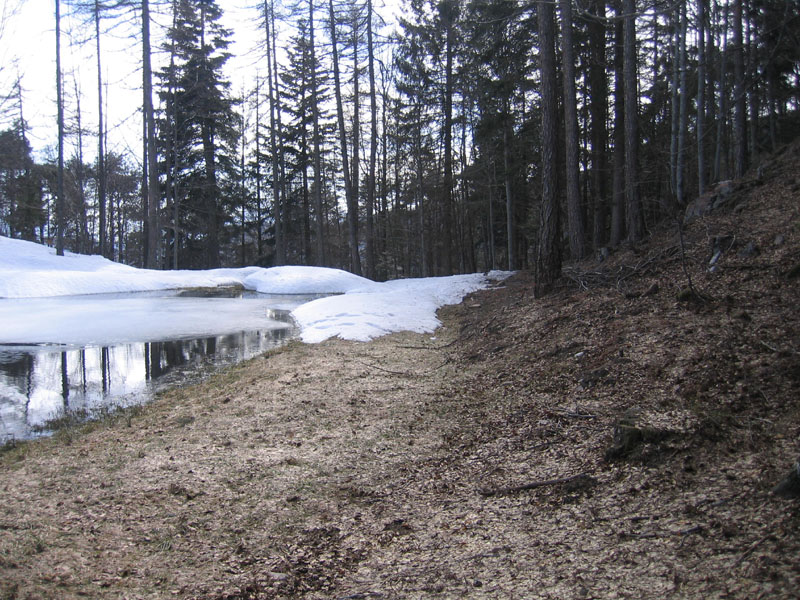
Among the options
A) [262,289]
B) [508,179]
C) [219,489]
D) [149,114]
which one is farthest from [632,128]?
[149,114]

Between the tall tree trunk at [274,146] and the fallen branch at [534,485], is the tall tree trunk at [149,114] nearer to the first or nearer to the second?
the tall tree trunk at [274,146]

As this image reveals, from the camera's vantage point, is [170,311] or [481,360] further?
[170,311]

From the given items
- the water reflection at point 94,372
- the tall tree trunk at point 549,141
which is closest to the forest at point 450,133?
the tall tree trunk at point 549,141

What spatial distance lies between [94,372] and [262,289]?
11.7 metres

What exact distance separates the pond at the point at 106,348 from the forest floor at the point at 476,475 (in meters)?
0.93

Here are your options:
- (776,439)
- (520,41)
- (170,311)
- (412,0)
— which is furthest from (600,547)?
(412,0)

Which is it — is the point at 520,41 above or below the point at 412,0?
below

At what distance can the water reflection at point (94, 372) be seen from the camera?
5469mm

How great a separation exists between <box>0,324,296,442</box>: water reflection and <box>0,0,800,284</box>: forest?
5954mm

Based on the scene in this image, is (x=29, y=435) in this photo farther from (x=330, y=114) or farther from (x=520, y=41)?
(x=330, y=114)

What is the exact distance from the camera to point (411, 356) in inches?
292

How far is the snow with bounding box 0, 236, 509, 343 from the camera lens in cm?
1006

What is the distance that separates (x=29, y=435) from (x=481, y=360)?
199 inches

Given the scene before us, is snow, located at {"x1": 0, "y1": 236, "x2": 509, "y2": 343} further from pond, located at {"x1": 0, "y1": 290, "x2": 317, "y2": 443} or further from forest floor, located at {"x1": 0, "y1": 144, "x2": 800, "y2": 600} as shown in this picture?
forest floor, located at {"x1": 0, "y1": 144, "x2": 800, "y2": 600}
